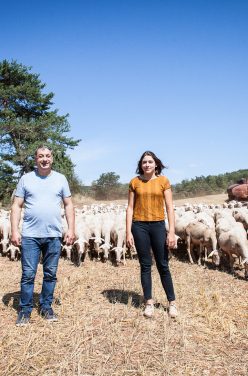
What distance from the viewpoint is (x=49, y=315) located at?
5.61 m

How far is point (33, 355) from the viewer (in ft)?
14.7

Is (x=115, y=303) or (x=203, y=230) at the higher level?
(x=203, y=230)

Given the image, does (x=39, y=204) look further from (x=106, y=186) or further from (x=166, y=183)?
(x=106, y=186)

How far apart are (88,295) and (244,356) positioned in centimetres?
335

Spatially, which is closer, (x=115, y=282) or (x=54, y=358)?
(x=54, y=358)

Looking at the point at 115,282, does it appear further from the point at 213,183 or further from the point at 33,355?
the point at 213,183

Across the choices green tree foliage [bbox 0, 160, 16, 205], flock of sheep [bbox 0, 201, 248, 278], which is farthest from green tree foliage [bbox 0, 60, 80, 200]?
flock of sheep [bbox 0, 201, 248, 278]

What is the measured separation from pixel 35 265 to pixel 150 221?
192 centimetres

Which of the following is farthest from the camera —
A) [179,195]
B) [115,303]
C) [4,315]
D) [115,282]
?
[179,195]

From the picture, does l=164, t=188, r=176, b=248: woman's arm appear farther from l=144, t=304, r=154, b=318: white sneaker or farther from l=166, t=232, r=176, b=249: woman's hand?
l=144, t=304, r=154, b=318: white sneaker

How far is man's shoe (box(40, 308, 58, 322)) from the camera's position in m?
5.58

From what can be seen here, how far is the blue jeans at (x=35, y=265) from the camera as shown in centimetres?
545

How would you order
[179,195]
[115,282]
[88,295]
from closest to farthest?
[88,295] < [115,282] < [179,195]

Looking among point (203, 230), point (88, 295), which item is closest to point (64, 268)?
point (88, 295)
